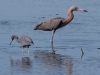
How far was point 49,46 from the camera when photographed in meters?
15.7

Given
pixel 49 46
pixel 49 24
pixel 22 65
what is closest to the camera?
pixel 22 65

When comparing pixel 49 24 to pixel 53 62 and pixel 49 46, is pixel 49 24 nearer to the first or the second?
pixel 49 46

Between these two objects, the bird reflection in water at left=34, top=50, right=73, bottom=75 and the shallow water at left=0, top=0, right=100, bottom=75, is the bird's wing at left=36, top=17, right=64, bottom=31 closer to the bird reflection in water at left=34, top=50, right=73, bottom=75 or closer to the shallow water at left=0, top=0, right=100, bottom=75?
the shallow water at left=0, top=0, right=100, bottom=75

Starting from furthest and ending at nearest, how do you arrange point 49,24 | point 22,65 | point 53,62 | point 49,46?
point 49,24 → point 49,46 → point 53,62 → point 22,65

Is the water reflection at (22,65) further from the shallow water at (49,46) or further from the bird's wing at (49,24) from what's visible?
the bird's wing at (49,24)

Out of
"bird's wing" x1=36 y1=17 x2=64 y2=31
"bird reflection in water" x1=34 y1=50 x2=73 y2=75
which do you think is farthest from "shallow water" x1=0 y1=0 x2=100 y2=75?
"bird's wing" x1=36 y1=17 x2=64 y2=31

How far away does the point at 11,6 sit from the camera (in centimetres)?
2795

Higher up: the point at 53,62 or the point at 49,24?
the point at 49,24

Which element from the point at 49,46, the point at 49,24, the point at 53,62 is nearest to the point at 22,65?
the point at 53,62

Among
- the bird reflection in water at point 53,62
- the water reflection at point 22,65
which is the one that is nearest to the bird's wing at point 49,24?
the bird reflection in water at point 53,62

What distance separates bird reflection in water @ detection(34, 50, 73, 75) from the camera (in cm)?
1170

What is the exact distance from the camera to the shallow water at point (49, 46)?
11.9 m

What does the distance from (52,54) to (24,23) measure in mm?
7075

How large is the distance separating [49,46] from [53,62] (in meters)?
2.82
